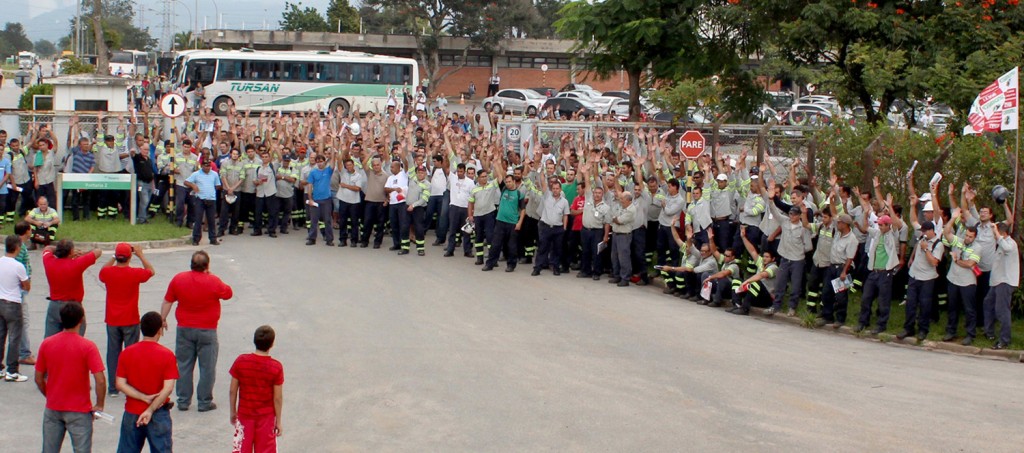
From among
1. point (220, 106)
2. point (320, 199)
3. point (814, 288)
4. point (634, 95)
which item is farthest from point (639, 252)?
point (220, 106)

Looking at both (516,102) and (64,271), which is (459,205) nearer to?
(64,271)

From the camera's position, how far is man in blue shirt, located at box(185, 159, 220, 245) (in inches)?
770

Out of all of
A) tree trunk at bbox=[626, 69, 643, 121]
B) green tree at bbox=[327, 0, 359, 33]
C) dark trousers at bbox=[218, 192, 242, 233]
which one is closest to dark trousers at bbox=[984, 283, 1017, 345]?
dark trousers at bbox=[218, 192, 242, 233]

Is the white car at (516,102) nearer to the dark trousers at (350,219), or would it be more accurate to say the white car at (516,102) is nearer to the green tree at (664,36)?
the green tree at (664,36)

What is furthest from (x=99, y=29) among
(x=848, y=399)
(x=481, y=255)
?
(x=848, y=399)

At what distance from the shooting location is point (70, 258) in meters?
11.1

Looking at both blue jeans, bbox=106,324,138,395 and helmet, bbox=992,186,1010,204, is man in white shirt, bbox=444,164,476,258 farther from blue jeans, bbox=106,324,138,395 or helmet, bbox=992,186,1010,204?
blue jeans, bbox=106,324,138,395

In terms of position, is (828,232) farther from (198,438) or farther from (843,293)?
(198,438)

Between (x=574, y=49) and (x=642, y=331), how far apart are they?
2041 cm

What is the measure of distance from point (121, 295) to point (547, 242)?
354 inches

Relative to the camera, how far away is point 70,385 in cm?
829

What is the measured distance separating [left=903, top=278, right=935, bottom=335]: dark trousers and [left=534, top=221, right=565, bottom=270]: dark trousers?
5973 mm

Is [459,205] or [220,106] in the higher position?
[220,106]

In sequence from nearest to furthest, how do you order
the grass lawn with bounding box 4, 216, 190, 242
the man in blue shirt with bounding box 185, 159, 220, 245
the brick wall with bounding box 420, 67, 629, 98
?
1. the grass lawn with bounding box 4, 216, 190, 242
2. the man in blue shirt with bounding box 185, 159, 220, 245
3. the brick wall with bounding box 420, 67, 629, 98
